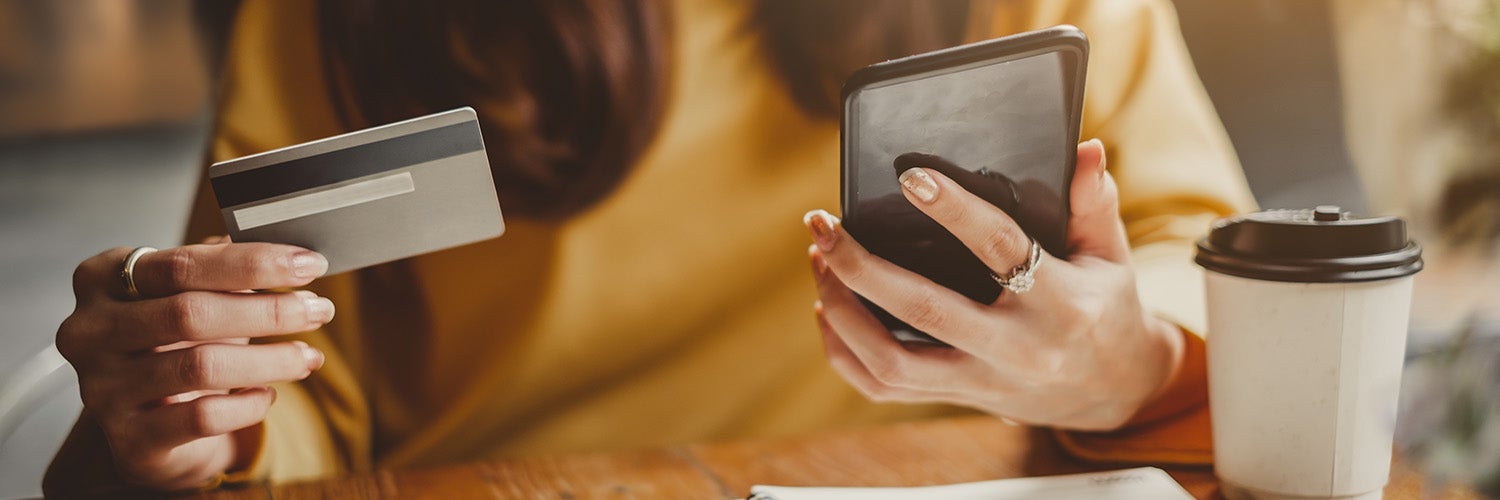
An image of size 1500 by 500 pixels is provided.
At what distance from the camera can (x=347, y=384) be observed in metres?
1.21

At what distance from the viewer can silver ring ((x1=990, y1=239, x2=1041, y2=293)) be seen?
2.45 feet

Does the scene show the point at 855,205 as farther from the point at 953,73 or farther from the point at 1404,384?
the point at 1404,384

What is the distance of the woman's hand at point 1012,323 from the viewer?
74cm

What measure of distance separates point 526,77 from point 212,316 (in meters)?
0.55

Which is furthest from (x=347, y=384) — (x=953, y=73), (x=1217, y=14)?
(x=1217, y=14)

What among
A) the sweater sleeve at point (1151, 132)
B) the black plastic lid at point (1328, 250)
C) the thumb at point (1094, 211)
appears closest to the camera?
the black plastic lid at point (1328, 250)

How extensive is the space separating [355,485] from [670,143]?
1.86 ft

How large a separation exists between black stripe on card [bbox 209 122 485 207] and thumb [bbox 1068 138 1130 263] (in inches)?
17.8

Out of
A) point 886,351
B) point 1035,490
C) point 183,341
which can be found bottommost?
point 1035,490

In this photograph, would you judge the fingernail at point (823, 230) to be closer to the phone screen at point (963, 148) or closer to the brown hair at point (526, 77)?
the phone screen at point (963, 148)

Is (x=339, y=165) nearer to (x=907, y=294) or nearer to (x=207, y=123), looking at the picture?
(x=907, y=294)

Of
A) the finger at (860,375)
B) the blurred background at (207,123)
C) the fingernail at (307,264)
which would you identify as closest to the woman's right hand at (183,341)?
the fingernail at (307,264)

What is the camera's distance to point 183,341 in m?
0.75

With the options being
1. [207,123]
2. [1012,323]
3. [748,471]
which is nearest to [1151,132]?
[1012,323]
